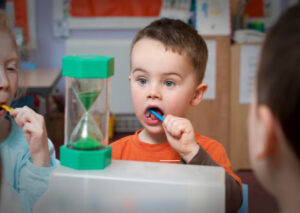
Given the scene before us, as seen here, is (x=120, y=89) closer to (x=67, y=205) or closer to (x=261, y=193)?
(x=261, y=193)

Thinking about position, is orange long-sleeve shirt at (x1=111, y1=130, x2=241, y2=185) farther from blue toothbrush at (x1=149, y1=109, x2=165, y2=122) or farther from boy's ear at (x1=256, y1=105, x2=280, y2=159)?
boy's ear at (x1=256, y1=105, x2=280, y2=159)

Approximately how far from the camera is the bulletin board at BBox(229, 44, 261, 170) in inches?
129

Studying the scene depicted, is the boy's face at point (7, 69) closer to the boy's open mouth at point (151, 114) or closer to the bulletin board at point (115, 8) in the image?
the boy's open mouth at point (151, 114)

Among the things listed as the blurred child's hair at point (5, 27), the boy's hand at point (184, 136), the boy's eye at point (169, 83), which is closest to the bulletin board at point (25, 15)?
the blurred child's hair at point (5, 27)

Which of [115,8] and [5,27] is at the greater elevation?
[115,8]

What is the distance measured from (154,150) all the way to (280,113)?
0.66m

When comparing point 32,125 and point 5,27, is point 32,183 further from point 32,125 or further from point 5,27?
point 5,27

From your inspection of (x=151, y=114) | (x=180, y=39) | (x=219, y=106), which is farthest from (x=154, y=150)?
(x=219, y=106)

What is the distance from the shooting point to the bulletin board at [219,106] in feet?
10.7

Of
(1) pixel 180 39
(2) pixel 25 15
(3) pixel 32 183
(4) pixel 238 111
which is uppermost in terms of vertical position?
(2) pixel 25 15

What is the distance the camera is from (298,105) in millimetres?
583

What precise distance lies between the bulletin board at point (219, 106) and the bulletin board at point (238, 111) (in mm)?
41

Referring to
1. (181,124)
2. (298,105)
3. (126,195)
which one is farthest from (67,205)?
(298,105)

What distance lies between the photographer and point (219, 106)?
132 inches
